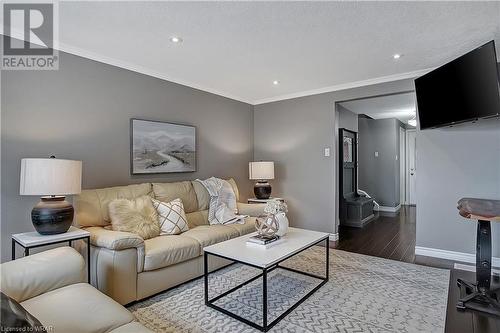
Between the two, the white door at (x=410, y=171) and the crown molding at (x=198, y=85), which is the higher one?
the crown molding at (x=198, y=85)

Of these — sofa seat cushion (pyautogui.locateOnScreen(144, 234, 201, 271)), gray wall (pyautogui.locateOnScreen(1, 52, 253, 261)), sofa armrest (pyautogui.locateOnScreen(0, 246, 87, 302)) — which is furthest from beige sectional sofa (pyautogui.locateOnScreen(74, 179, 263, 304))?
sofa armrest (pyautogui.locateOnScreen(0, 246, 87, 302))

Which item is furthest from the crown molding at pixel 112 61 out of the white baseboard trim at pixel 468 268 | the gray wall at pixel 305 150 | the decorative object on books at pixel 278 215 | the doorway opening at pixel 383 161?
the white baseboard trim at pixel 468 268

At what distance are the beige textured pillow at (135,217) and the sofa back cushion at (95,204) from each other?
139 mm

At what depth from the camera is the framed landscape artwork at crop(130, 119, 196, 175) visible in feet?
10.8

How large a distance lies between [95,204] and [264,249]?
66.2 inches

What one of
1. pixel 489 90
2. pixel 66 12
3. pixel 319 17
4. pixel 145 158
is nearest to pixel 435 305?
pixel 489 90

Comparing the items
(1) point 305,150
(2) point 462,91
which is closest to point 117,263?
(1) point 305,150

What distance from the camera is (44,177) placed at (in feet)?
6.79

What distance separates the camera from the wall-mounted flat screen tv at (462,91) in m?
2.35

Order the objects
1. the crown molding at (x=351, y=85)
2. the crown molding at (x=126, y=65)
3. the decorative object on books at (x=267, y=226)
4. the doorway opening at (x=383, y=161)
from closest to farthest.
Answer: the decorative object on books at (x=267, y=226)
the crown molding at (x=126, y=65)
the crown molding at (x=351, y=85)
the doorway opening at (x=383, y=161)

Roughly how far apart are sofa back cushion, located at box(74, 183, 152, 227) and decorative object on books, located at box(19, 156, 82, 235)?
13.0 inches

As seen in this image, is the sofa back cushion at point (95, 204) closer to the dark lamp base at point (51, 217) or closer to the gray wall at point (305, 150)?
the dark lamp base at point (51, 217)

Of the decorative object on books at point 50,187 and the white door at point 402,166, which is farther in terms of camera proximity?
the white door at point 402,166

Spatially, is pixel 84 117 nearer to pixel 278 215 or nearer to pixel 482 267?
pixel 278 215
